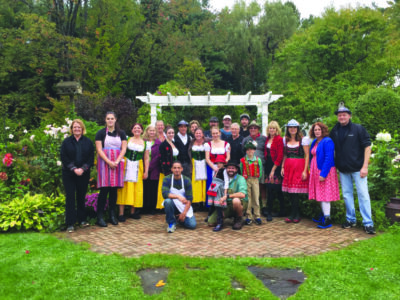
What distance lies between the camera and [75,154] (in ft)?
17.6

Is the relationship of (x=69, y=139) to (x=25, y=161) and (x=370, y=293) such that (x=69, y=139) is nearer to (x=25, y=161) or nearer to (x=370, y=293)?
(x=25, y=161)

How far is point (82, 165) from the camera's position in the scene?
539 centimetres

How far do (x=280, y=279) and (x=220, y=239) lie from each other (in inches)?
59.9

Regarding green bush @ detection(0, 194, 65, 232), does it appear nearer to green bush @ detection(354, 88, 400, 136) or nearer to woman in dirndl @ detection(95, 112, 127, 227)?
woman in dirndl @ detection(95, 112, 127, 227)

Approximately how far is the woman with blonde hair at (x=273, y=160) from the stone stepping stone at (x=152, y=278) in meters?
2.79

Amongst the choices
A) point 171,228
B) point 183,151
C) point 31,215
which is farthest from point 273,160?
point 31,215

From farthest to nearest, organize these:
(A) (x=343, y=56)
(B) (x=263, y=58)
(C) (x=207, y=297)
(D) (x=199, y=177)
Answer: (B) (x=263, y=58) → (A) (x=343, y=56) → (D) (x=199, y=177) → (C) (x=207, y=297)

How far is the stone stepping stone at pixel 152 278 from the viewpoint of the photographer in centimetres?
337

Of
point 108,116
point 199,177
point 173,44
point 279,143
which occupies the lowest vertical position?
point 199,177

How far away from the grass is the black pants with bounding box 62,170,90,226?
872 millimetres

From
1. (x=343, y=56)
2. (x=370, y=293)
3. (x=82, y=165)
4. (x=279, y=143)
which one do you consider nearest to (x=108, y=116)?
(x=82, y=165)

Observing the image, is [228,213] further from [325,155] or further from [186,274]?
[186,274]

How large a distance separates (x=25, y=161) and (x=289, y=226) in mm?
5184

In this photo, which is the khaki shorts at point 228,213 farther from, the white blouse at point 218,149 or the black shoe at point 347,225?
the black shoe at point 347,225
